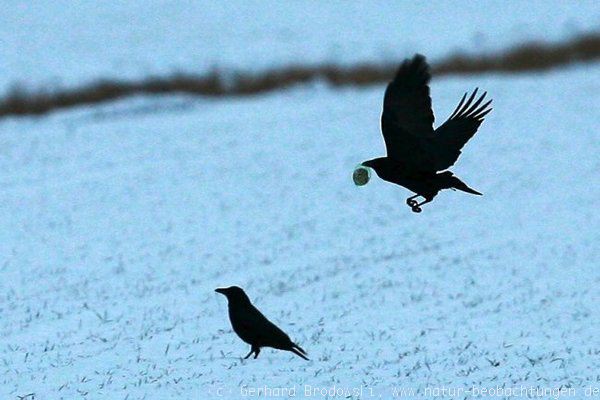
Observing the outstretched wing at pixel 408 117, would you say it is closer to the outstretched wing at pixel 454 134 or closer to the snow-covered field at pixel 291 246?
the outstretched wing at pixel 454 134

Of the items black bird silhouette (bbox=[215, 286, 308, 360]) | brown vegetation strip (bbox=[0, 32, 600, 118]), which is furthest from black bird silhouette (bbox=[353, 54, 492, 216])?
brown vegetation strip (bbox=[0, 32, 600, 118])

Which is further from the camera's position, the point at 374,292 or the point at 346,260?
the point at 346,260

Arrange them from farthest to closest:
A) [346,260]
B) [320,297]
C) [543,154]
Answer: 1. [543,154]
2. [346,260]
3. [320,297]

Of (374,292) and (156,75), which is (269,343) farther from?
(156,75)

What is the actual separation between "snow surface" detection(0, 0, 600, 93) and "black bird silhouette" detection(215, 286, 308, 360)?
706 inches

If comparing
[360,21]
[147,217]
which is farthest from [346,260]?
[360,21]

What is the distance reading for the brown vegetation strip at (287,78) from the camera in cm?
2339

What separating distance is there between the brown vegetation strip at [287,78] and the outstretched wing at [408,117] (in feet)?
58.0

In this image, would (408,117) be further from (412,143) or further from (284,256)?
(284,256)

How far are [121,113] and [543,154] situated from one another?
356 inches

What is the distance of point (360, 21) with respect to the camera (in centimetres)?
4047

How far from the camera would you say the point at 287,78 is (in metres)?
26.6

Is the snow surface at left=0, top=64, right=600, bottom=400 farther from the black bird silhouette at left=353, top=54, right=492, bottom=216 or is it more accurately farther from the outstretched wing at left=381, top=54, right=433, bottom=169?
the outstretched wing at left=381, top=54, right=433, bottom=169

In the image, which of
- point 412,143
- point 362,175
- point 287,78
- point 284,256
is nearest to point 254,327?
point 362,175
